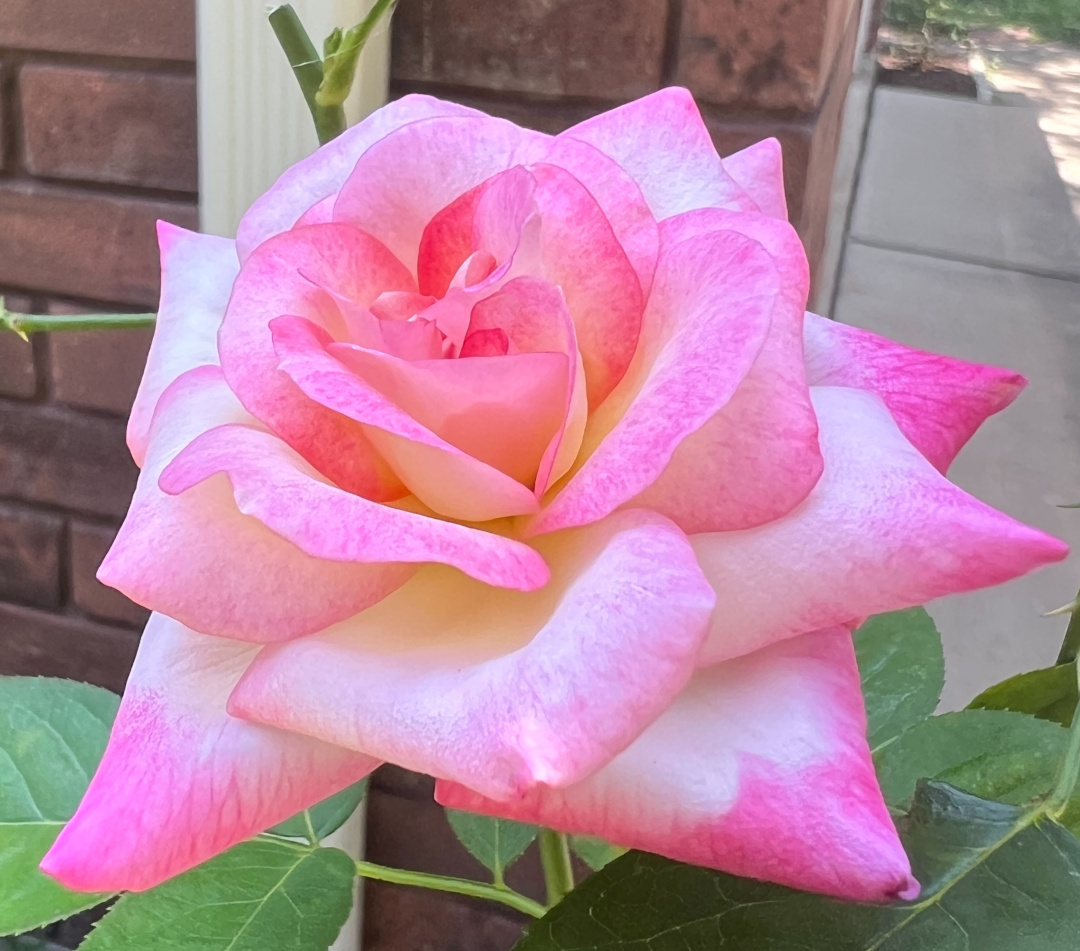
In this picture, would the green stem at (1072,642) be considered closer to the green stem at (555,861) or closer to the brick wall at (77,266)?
the green stem at (555,861)

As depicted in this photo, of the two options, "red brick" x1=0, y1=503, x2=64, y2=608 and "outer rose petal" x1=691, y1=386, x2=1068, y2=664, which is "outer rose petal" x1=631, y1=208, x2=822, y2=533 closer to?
"outer rose petal" x1=691, y1=386, x2=1068, y2=664

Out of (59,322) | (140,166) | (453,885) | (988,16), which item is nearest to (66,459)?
(140,166)

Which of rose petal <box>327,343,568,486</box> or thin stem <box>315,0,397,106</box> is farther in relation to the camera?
thin stem <box>315,0,397,106</box>

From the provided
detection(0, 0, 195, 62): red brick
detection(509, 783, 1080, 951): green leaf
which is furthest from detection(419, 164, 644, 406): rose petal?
detection(0, 0, 195, 62): red brick

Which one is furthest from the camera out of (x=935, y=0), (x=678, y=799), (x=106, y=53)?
(x=935, y=0)

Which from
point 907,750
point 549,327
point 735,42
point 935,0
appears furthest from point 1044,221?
point 549,327

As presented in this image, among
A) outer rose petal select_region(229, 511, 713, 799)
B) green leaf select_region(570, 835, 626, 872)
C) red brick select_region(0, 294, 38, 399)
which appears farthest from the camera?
red brick select_region(0, 294, 38, 399)

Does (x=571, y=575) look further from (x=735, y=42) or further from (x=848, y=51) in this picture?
(x=848, y=51)

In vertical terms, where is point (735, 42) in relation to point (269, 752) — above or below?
above
